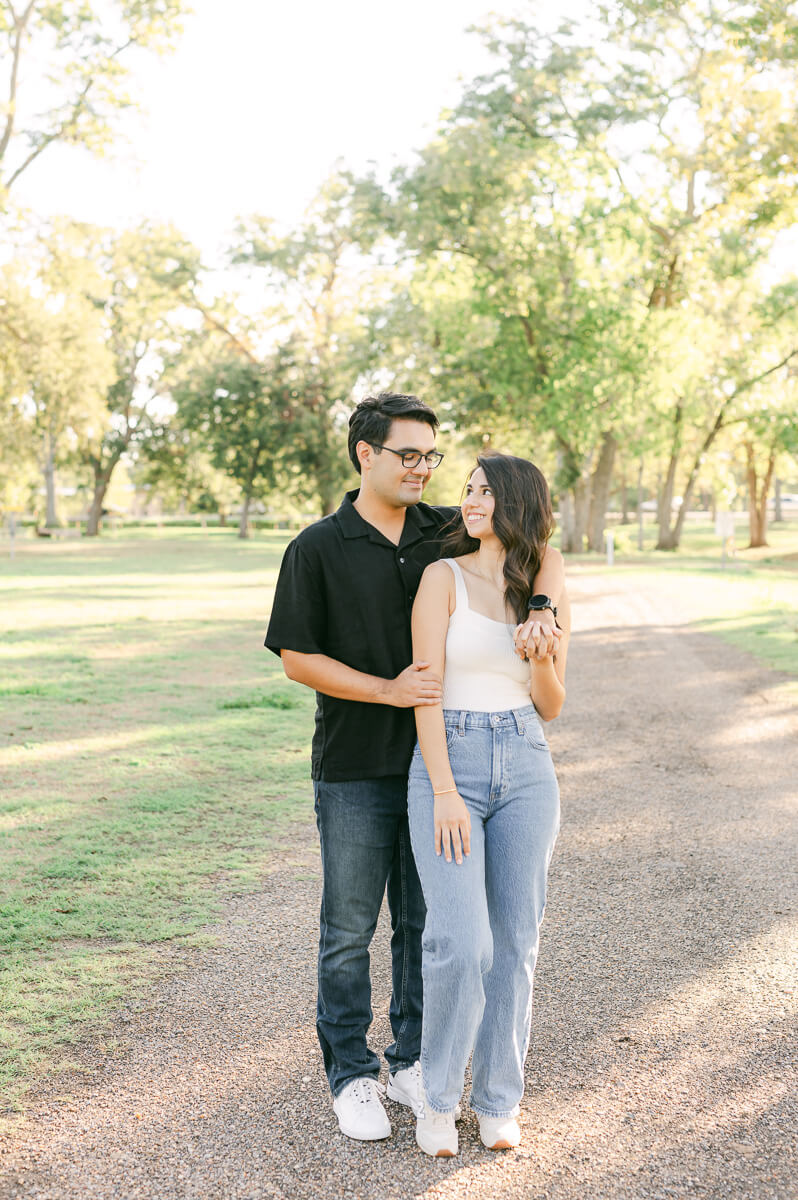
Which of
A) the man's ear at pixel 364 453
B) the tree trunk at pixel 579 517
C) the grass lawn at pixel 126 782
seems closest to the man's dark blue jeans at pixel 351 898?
the man's ear at pixel 364 453

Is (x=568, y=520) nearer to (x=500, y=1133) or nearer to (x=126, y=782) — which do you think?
(x=126, y=782)

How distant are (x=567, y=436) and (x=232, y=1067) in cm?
2802

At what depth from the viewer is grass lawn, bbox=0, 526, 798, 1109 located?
4.33 metres

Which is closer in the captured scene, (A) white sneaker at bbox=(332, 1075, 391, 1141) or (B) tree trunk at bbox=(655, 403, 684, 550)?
(A) white sneaker at bbox=(332, 1075, 391, 1141)

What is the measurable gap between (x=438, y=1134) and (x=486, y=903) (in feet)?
2.06

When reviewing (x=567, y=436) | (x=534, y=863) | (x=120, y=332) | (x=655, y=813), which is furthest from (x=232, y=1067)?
(x=120, y=332)

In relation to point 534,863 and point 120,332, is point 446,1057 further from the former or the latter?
A: point 120,332

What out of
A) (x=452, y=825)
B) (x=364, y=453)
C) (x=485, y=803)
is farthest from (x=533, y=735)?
(x=364, y=453)

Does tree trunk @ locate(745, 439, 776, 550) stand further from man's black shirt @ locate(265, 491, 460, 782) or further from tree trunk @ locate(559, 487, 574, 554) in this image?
man's black shirt @ locate(265, 491, 460, 782)

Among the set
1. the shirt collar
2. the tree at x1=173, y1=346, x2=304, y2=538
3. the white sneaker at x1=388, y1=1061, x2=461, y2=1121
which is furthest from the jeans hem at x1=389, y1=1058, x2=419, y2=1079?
the tree at x1=173, y1=346, x2=304, y2=538

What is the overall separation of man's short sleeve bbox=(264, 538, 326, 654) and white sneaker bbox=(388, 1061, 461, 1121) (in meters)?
1.28

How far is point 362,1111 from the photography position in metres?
3.05

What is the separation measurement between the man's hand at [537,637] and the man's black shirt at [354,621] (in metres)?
0.39

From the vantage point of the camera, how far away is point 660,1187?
277 cm
